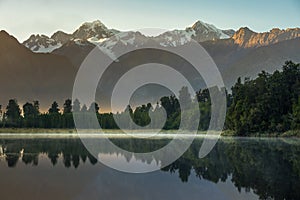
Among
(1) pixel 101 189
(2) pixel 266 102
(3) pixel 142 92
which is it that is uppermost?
(3) pixel 142 92

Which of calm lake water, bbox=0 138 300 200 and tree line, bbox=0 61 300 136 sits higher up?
tree line, bbox=0 61 300 136

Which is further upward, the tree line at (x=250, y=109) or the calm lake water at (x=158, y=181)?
the tree line at (x=250, y=109)

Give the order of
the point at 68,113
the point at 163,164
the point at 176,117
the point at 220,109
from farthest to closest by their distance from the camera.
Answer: the point at 68,113 < the point at 176,117 < the point at 220,109 < the point at 163,164

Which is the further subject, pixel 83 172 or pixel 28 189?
pixel 83 172

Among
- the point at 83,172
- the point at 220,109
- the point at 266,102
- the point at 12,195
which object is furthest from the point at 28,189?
the point at 220,109

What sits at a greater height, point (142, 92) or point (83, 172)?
point (142, 92)

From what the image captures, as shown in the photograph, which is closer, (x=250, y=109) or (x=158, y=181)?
(x=158, y=181)

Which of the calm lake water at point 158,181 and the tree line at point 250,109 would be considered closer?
the calm lake water at point 158,181

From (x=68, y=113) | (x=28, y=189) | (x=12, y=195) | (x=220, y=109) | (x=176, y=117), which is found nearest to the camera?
(x=12, y=195)

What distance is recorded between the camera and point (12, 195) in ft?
39.0

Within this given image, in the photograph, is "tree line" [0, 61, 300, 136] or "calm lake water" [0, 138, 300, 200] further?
"tree line" [0, 61, 300, 136]

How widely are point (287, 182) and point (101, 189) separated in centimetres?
589

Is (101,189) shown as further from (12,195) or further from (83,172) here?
(83,172)

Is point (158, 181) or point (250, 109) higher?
point (250, 109)
